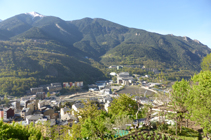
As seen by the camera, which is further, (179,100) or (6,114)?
(6,114)

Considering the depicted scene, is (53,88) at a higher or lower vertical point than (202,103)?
lower

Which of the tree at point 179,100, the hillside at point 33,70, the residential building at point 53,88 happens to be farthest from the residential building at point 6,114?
the tree at point 179,100

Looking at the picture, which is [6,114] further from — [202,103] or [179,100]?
[202,103]

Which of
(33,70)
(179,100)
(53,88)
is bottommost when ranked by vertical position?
(53,88)

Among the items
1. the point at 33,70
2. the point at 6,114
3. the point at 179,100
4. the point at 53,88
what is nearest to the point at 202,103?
the point at 179,100

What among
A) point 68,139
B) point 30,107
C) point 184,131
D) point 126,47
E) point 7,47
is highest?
point 126,47

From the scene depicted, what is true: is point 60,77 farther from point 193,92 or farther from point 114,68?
point 193,92

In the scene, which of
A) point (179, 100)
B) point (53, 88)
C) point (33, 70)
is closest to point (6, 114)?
point (53, 88)

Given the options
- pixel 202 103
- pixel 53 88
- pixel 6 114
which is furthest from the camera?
pixel 53 88

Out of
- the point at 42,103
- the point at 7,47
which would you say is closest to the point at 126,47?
the point at 7,47

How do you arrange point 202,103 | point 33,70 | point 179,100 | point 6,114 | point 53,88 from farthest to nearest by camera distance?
1. point 33,70
2. point 53,88
3. point 6,114
4. point 179,100
5. point 202,103
